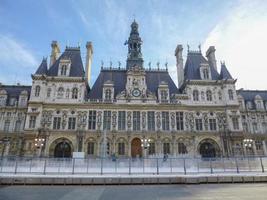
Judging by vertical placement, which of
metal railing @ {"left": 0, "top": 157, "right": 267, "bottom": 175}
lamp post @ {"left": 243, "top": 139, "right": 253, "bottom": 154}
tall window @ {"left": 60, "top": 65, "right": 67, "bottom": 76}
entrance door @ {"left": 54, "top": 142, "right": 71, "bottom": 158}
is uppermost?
tall window @ {"left": 60, "top": 65, "right": 67, "bottom": 76}

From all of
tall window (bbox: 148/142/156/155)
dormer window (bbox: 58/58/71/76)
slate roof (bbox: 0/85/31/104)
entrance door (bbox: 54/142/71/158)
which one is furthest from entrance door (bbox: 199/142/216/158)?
slate roof (bbox: 0/85/31/104)

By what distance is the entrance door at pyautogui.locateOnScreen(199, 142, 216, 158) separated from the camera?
117ft

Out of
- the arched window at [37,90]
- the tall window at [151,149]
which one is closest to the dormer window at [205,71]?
the tall window at [151,149]

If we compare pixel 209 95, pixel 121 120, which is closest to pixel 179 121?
pixel 209 95

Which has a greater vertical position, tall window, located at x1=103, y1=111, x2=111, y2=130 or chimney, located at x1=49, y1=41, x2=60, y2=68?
chimney, located at x1=49, y1=41, x2=60, y2=68

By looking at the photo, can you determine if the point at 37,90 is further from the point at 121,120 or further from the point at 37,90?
the point at 121,120

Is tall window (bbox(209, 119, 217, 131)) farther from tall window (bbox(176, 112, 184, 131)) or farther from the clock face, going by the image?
the clock face

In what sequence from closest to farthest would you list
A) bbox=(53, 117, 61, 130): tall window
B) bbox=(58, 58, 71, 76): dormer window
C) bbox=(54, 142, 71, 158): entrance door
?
1. bbox=(54, 142, 71, 158): entrance door
2. bbox=(53, 117, 61, 130): tall window
3. bbox=(58, 58, 71, 76): dormer window

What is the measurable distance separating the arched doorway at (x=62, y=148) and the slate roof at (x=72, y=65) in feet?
41.0

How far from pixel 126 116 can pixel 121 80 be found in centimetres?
878

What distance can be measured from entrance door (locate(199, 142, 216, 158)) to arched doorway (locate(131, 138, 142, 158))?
35.2ft

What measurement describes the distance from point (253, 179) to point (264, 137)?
101 ft

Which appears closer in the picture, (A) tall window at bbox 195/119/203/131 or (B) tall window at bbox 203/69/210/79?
(A) tall window at bbox 195/119/203/131

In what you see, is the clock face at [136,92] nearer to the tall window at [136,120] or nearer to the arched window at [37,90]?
the tall window at [136,120]
